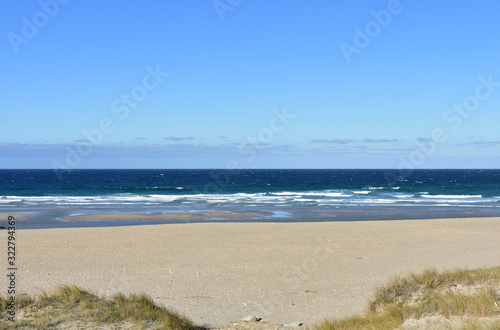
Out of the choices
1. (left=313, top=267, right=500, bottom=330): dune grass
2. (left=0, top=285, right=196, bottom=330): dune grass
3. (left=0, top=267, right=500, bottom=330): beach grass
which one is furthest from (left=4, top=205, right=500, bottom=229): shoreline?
(left=313, top=267, right=500, bottom=330): dune grass

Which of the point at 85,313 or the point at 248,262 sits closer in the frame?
the point at 85,313

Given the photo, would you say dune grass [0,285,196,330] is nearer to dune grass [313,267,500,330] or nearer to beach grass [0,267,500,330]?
beach grass [0,267,500,330]

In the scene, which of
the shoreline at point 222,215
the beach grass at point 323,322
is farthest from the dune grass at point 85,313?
the shoreline at point 222,215

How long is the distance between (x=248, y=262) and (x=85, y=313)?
7532mm

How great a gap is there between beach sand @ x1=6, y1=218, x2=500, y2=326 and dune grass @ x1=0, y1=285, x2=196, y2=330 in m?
1.31

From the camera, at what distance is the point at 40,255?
15.4 meters

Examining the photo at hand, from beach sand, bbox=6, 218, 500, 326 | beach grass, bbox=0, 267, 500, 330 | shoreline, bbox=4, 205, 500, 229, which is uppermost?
beach grass, bbox=0, 267, 500, 330

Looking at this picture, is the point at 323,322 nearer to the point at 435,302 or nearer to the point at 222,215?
the point at 435,302

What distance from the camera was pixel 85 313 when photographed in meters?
7.22

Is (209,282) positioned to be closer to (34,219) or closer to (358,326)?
(358,326)

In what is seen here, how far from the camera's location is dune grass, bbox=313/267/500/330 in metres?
6.99

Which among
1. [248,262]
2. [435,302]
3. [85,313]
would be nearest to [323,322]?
[435,302]

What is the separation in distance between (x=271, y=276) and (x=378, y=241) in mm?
7689

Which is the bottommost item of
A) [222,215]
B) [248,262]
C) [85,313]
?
[248,262]
